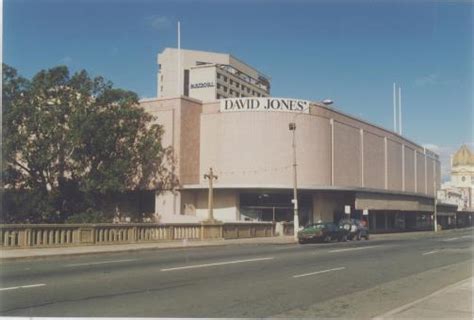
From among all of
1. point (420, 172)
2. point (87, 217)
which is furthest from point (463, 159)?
point (87, 217)

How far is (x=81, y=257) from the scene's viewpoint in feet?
77.3

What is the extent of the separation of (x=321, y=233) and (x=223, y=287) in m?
25.2

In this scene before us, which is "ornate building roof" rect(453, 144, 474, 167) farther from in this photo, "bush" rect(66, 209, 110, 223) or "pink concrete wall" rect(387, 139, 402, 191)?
"bush" rect(66, 209, 110, 223)

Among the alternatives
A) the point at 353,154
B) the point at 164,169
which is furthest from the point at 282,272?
the point at 353,154

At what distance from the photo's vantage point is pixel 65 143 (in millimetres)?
53750

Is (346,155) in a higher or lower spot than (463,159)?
lower

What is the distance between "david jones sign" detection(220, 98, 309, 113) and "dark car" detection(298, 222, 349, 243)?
89.9 ft

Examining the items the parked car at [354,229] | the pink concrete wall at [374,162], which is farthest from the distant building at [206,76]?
the parked car at [354,229]

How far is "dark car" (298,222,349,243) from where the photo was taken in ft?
125

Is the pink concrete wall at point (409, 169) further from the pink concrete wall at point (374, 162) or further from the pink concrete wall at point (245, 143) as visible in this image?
the pink concrete wall at point (245, 143)

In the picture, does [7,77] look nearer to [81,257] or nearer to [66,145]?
[66,145]

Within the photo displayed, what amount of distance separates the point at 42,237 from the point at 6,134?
2599 centimetres

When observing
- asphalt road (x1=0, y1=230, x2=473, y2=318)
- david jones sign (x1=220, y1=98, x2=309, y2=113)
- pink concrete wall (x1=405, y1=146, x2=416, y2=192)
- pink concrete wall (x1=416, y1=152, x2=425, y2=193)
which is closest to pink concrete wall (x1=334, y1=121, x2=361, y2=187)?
david jones sign (x1=220, y1=98, x2=309, y2=113)

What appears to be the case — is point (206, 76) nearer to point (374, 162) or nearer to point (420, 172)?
point (420, 172)
